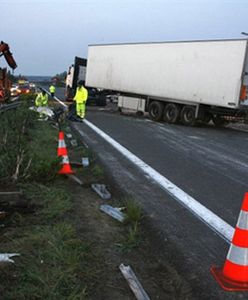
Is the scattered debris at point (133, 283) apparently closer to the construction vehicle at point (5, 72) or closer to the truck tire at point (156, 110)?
the truck tire at point (156, 110)

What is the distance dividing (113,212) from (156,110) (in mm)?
18140

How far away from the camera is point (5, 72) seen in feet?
80.2

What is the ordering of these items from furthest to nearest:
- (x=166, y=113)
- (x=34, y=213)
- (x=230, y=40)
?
(x=166, y=113), (x=230, y=40), (x=34, y=213)

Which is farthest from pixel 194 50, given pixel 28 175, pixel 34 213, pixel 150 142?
pixel 34 213

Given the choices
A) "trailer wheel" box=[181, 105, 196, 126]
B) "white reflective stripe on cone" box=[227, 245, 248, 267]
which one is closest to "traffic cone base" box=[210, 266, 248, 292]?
"white reflective stripe on cone" box=[227, 245, 248, 267]

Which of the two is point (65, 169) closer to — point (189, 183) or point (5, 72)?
point (189, 183)

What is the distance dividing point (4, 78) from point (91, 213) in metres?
19.9

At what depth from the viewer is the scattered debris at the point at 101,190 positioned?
656 cm

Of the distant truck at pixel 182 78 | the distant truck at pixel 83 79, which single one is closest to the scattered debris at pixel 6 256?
the distant truck at pixel 182 78

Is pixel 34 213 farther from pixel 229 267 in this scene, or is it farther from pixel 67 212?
pixel 229 267

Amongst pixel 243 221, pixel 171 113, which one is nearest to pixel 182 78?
pixel 171 113

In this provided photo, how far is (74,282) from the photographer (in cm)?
375

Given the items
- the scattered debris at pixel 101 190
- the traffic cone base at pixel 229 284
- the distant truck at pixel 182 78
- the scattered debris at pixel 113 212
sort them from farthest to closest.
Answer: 1. the distant truck at pixel 182 78
2. the scattered debris at pixel 101 190
3. the scattered debris at pixel 113 212
4. the traffic cone base at pixel 229 284

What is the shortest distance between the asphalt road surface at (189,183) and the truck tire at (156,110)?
7.81m
